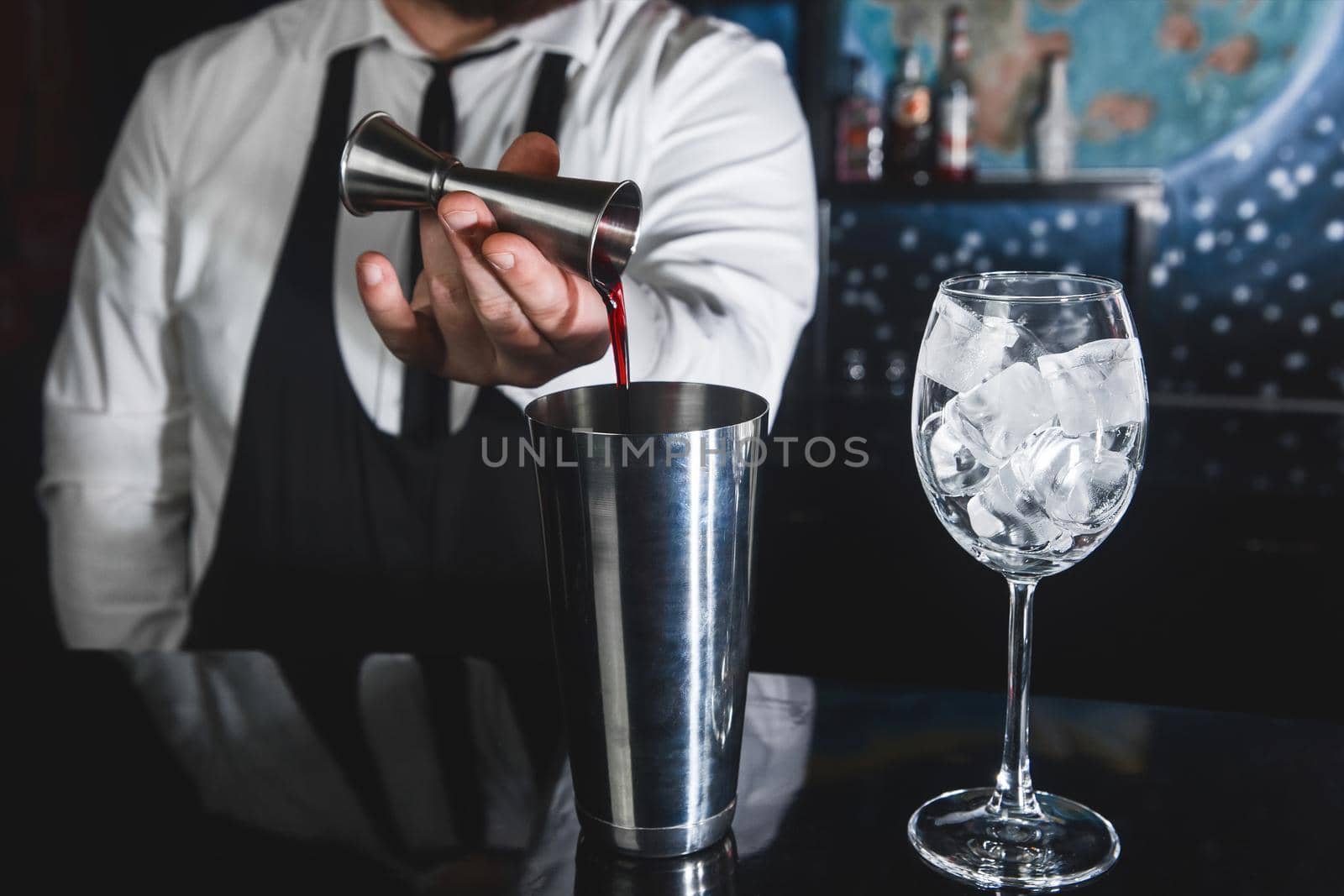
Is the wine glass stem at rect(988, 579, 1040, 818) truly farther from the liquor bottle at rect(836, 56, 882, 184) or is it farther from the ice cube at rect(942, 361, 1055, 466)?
the liquor bottle at rect(836, 56, 882, 184)

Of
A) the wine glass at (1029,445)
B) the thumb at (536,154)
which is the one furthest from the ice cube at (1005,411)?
the thumb at (536,154)

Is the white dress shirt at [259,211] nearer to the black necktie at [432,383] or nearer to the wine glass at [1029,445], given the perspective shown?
the black necktie at [432,383]

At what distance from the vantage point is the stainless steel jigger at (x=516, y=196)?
0.76 metres

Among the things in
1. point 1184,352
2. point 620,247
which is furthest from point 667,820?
point 1184,352

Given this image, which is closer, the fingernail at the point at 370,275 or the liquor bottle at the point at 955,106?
the fingernail at the point at 370,275

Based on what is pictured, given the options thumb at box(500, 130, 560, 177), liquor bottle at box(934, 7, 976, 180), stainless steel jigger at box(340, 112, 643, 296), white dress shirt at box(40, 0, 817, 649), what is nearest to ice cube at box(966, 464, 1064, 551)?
stainless steel jigger at box(340, 112, 643, 296)

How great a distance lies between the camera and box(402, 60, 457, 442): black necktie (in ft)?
4.81

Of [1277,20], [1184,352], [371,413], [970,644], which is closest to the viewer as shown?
[371,413]

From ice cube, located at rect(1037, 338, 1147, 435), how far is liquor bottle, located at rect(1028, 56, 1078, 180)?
7.36 feet

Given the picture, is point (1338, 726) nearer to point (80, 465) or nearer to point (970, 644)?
point (80, 465)

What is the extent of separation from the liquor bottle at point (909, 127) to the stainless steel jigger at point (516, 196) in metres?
2.08

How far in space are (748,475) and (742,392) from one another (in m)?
0.06

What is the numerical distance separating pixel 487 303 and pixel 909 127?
214 cm

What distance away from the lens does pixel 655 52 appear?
1531 millimetres
